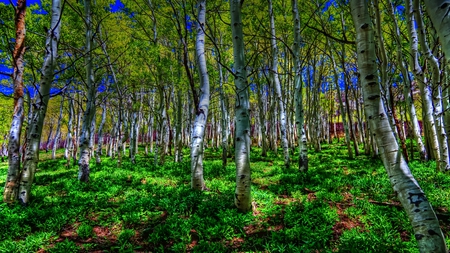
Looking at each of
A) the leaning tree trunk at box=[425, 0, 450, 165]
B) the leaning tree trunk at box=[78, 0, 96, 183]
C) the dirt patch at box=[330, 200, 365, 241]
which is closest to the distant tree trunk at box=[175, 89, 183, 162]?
the leaning tree trunk at box=[78, 0, 96, 183]

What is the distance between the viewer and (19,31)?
16.9 feet

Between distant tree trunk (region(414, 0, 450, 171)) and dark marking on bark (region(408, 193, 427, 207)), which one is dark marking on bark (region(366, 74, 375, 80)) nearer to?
dark marking on bark (region(408, 193, 427, 207))

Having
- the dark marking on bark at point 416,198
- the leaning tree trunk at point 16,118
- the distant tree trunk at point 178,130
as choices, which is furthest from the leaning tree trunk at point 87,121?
the dark marking on bark at point 416,198

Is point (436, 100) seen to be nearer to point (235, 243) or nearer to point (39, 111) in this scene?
point (235, 243)

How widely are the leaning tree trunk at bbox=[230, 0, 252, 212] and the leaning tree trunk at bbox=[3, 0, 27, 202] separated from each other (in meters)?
5.10

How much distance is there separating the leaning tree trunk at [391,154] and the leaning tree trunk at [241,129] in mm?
2271

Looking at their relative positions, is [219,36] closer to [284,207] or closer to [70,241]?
[284,207]

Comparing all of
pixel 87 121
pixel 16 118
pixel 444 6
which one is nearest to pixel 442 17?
pixel 444 6

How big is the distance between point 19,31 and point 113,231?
5193 millimetres

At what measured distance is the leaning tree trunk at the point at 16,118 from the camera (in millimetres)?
5000

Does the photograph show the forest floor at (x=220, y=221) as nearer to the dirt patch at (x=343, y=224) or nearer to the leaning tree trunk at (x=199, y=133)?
the dirt patch at (x=343, y=224)

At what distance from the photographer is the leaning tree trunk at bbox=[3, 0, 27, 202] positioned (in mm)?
5000

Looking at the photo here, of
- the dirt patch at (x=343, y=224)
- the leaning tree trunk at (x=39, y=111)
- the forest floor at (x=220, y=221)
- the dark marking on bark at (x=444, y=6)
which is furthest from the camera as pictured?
the leaning tree trunk at (x=39, y=111)

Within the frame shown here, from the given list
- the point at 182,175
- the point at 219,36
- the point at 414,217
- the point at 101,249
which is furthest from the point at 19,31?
the point at 219,36
